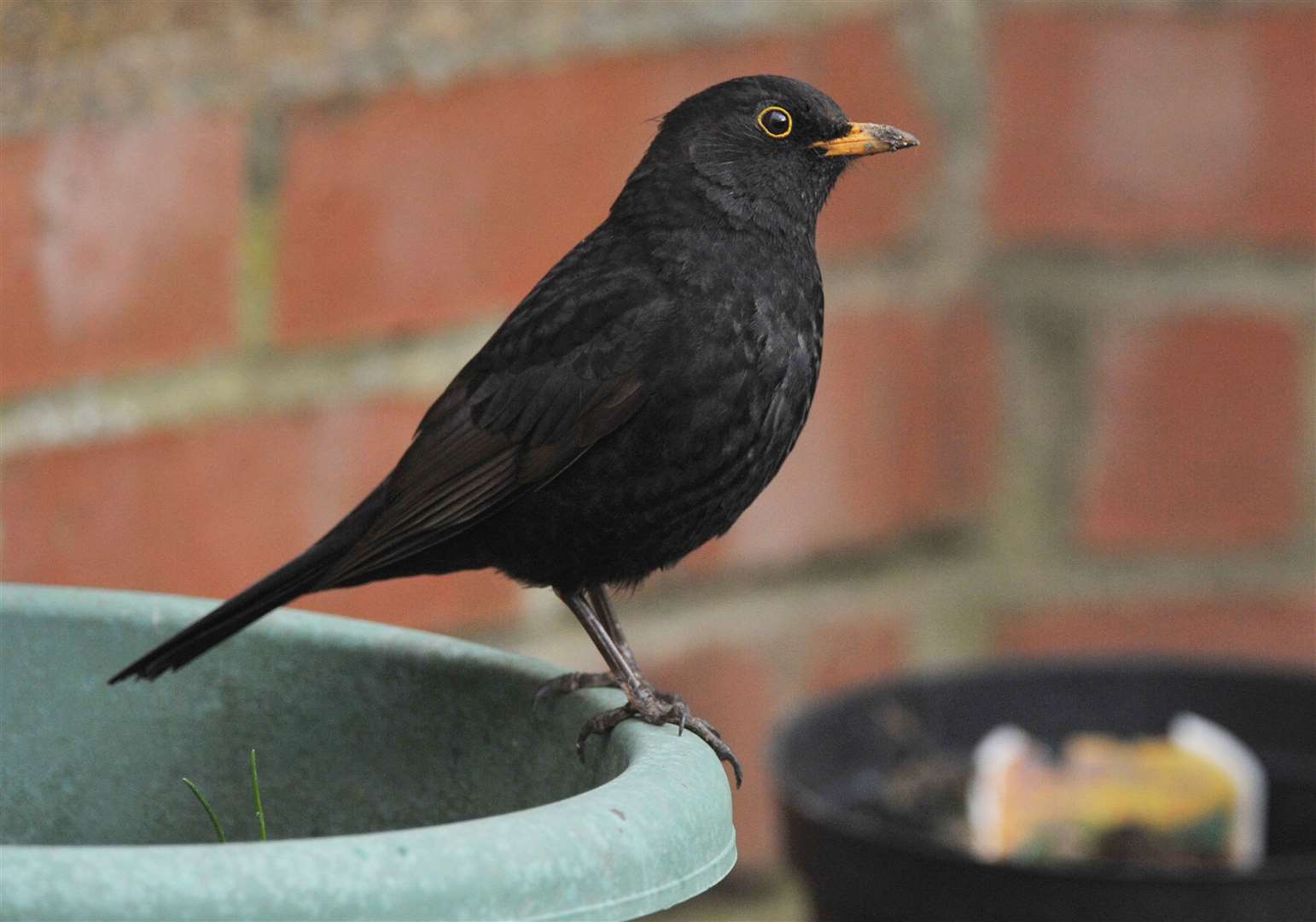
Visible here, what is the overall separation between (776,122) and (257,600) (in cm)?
72

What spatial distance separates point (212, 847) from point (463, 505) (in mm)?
899

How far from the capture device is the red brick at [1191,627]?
9.87 ft

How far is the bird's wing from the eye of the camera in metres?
1.65

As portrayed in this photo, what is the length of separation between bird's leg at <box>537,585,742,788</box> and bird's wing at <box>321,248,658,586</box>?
0.17m

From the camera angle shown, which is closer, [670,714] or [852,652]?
[670,714]

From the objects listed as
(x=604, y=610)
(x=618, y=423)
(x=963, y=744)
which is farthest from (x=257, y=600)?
(x=963, y=744)

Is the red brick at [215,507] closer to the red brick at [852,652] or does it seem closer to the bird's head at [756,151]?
the bird's head at [756,151]

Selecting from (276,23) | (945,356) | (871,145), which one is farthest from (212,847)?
(945,356)

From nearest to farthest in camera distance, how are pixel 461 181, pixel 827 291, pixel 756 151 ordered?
pixel 756 151, pixel 461 181, pixel 827 291

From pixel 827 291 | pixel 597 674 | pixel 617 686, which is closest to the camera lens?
pixel 617 686

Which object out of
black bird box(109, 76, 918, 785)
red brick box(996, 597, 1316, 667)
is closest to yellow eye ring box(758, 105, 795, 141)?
black bird box(109, 76, 918, 785)

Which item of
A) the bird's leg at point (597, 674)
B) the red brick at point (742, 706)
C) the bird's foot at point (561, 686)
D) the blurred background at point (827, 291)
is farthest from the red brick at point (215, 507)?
the bird's foot at point (561, 686)

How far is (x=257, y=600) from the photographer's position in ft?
4.85

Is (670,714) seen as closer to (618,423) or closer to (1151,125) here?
(618,423)
